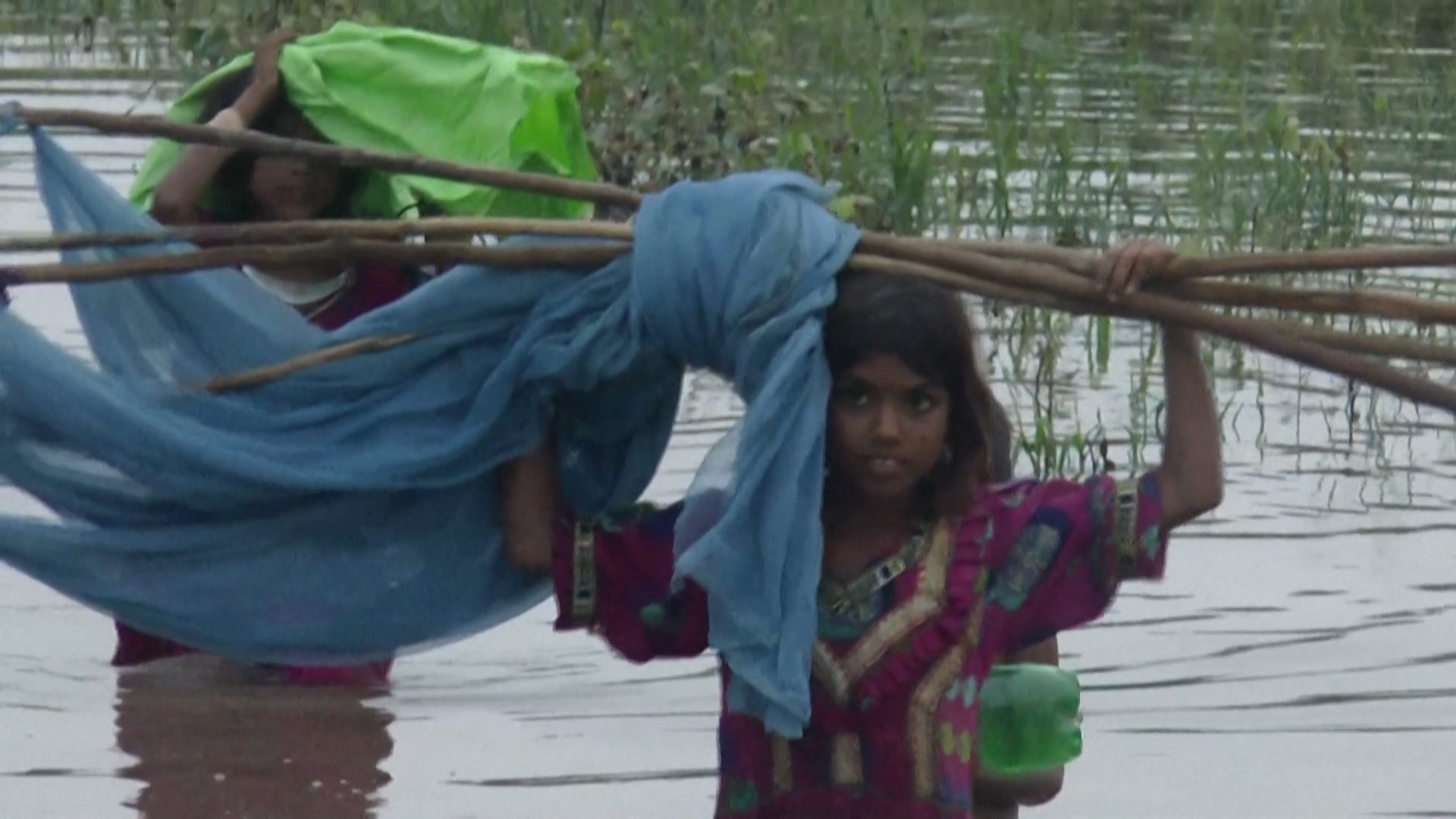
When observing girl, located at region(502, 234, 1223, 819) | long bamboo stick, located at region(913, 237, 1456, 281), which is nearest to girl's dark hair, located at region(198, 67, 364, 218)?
girl, located at region(502, 234, 1223, 819)

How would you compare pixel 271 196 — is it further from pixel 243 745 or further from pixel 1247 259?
pixel 1247 259

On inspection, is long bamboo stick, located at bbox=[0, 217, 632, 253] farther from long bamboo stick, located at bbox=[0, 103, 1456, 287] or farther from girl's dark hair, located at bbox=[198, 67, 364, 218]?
girl's dark hair, located at bbox=[198, 67, 364, 218]

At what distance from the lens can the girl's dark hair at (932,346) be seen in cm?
285

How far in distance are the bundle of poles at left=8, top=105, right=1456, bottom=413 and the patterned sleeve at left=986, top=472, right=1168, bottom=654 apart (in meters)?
0.23

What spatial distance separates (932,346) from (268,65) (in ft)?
6.62

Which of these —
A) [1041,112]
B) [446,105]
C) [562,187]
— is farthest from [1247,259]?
[1041,112]

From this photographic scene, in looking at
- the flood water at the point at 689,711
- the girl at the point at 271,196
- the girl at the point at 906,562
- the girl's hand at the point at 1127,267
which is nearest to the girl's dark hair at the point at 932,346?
the girl at the point at 906,562

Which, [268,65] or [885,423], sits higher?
[268,65]

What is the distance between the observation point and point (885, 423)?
2871 mm

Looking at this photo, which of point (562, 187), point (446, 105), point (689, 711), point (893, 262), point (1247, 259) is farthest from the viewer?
point (689, 711)

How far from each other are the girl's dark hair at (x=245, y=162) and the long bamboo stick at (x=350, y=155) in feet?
5.04

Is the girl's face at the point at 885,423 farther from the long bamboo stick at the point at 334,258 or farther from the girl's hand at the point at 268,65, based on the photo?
the girl's hand at the point at 268,65

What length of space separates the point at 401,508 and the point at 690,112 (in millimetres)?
5438

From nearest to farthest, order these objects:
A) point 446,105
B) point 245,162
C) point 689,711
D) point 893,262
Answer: point 893,262 → point 446,105 → point 245,162 → point 689,711
